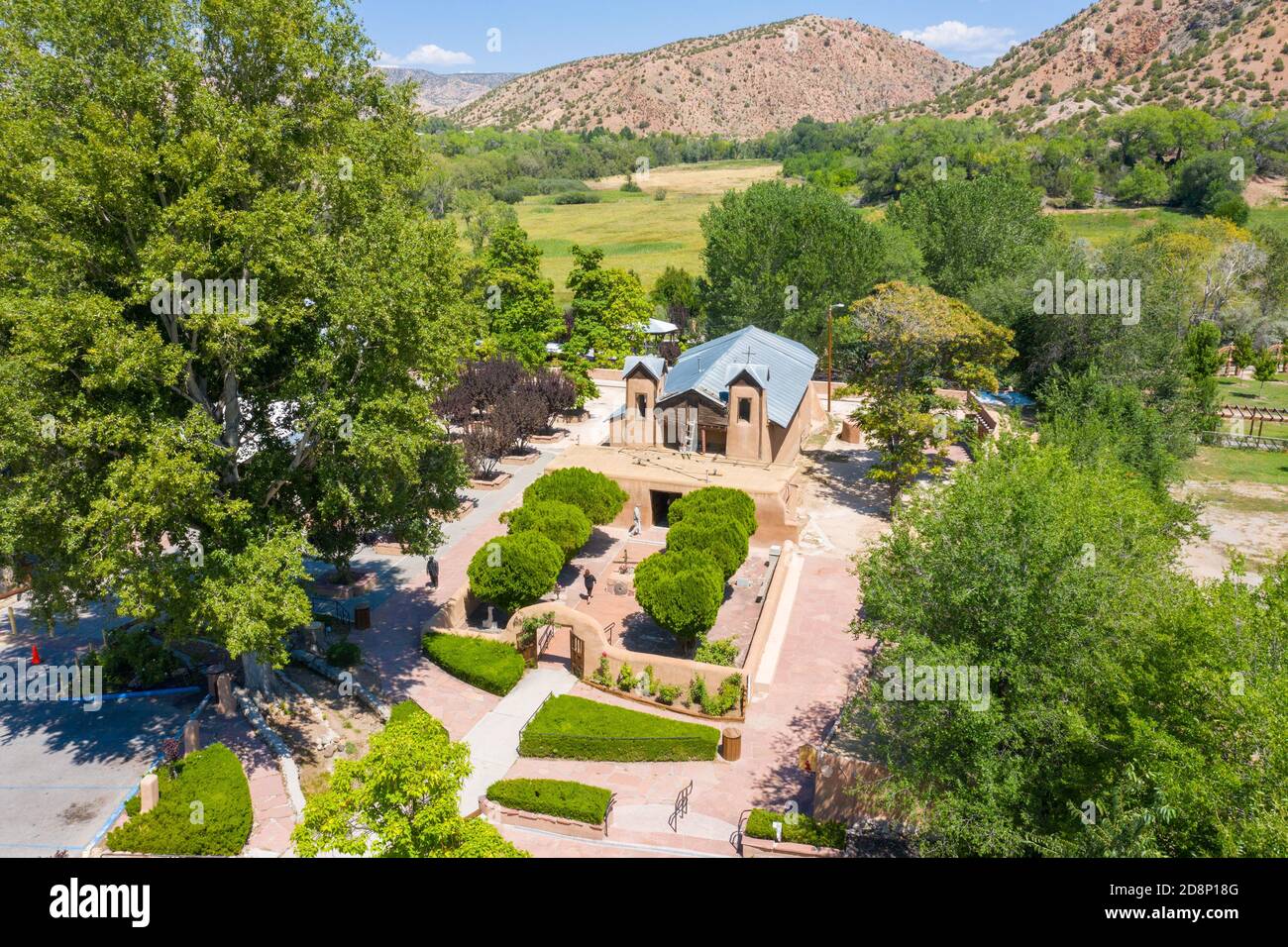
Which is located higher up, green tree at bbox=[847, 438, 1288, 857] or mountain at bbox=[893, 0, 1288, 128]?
mountain at bbox=[893, 0, 1288, 128]

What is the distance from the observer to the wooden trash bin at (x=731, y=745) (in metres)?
24.0

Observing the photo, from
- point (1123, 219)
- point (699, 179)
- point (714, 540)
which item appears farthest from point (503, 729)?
point (699, 179)

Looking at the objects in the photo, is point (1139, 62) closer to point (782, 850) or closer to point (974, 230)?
point (974, 230)

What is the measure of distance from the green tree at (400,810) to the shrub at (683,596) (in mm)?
14301

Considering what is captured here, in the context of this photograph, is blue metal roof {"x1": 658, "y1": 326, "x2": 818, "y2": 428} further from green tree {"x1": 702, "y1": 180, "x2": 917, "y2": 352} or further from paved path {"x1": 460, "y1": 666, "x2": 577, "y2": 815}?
paved path {"x1": 460, "y1": 666, "x2": 577, "y2": 815}

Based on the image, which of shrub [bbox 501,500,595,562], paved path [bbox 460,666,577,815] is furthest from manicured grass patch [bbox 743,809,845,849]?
shrub [bbox 501,500,595,562]

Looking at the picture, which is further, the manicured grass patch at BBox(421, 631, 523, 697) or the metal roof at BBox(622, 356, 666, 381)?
the metal roof at BBox(622, 356, 666, 381)

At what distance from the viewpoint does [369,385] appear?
77.0ft

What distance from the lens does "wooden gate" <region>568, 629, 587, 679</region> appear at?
92.7ft

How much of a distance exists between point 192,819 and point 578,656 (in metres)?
12.2

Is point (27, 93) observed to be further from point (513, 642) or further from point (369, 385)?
point (513, 642)

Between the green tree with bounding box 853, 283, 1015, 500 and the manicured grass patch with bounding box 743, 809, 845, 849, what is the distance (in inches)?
931

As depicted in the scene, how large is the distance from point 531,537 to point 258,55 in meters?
16.7
